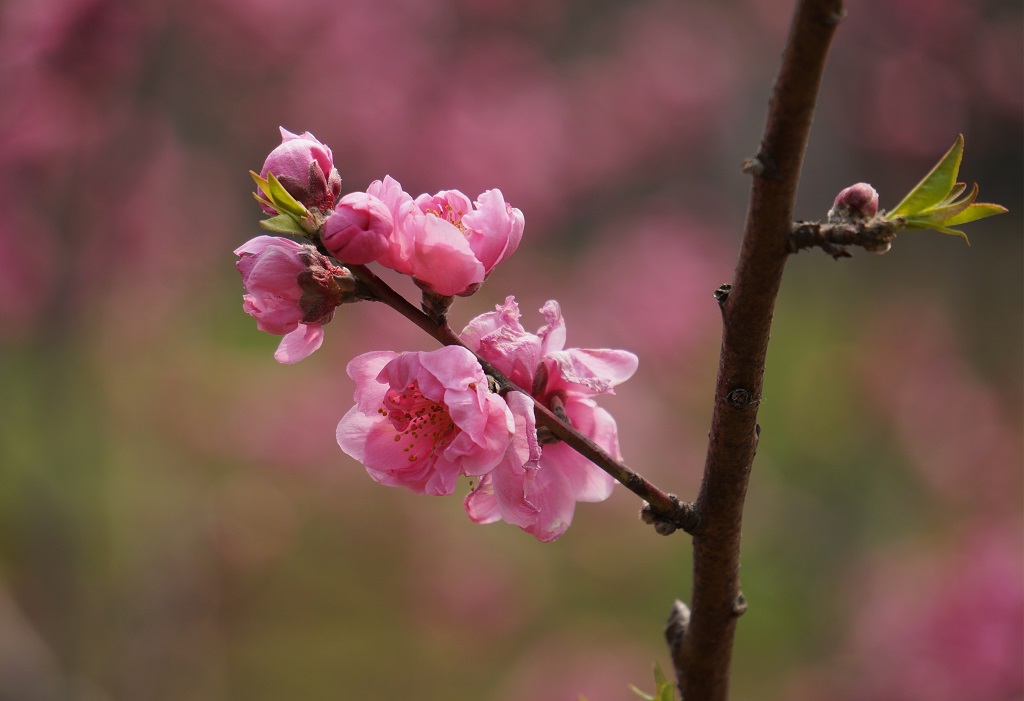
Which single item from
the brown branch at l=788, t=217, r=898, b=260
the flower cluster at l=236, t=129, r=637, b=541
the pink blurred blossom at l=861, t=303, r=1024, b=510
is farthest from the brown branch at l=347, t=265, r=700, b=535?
the pink blurred blossom at l=861, t=303, r=1024, b=510

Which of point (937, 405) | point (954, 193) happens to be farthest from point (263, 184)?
point (937, 405)

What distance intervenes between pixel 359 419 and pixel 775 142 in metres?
0.29

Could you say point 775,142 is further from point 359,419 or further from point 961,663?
point 961,663

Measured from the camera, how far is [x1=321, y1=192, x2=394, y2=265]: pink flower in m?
0.43

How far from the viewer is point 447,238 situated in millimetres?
447

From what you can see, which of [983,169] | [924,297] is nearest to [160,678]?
[924,297]

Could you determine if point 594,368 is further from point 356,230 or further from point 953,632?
point 953,632

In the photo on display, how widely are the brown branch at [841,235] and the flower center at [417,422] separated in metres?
0.21

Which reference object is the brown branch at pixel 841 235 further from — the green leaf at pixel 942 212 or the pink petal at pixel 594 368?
the pink petal at pixel 594 368

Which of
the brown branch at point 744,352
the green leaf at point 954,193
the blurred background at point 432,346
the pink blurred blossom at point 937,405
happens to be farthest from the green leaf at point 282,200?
the pink blurred blossom at point 937,405

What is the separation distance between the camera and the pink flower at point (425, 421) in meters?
0.45

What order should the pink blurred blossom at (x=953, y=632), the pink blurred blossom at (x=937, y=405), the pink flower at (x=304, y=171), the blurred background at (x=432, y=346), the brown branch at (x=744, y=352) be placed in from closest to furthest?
1. the brown branch at (x=744, y=352)
2. the pink flower at (x=304, y=171)
3. the pink blurred blossom at (x=953, y=632)
4. the blurred background at (x=432, y=346)
5. the pink blurred blossom at (x=937, y=405)

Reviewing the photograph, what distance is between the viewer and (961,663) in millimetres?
1767

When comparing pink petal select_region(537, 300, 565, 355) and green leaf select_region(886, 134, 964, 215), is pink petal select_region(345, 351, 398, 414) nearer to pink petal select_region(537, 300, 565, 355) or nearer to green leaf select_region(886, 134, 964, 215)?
pink petal select_region(537, 300, 565, 355)
